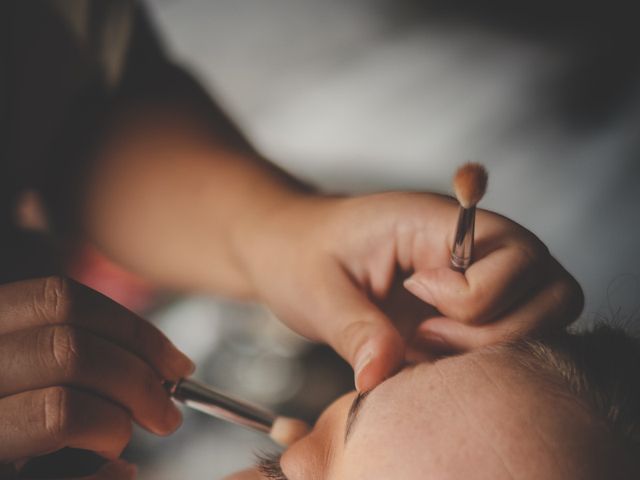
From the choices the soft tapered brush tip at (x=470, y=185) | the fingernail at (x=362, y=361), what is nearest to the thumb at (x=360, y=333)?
the fingernail at (x=362, y=361)

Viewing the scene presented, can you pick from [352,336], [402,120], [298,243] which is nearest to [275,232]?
[298,243]

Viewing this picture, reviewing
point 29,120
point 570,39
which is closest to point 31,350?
point 29,120

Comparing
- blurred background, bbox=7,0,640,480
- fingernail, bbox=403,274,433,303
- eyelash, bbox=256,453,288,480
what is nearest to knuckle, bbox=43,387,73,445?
eyelash, bbox=256,453,288,480

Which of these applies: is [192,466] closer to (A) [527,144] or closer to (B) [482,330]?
Answer: (B) [482,330]

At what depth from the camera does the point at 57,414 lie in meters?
0.35

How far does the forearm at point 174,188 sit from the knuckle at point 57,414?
11.6 inches

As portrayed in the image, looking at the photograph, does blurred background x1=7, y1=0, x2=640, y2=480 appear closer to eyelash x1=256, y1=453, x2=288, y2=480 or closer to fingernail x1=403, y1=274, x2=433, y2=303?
eyelash x1=256, y1=453, x2=288, y2=480

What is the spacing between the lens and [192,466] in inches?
27.2

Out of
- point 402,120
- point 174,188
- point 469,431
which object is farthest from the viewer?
point 402,120

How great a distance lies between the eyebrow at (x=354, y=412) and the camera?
36 cm

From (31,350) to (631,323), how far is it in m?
0.44

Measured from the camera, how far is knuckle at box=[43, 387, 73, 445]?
0.34 m

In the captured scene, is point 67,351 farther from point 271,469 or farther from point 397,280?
point 397,280

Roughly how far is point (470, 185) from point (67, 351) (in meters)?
0.27
